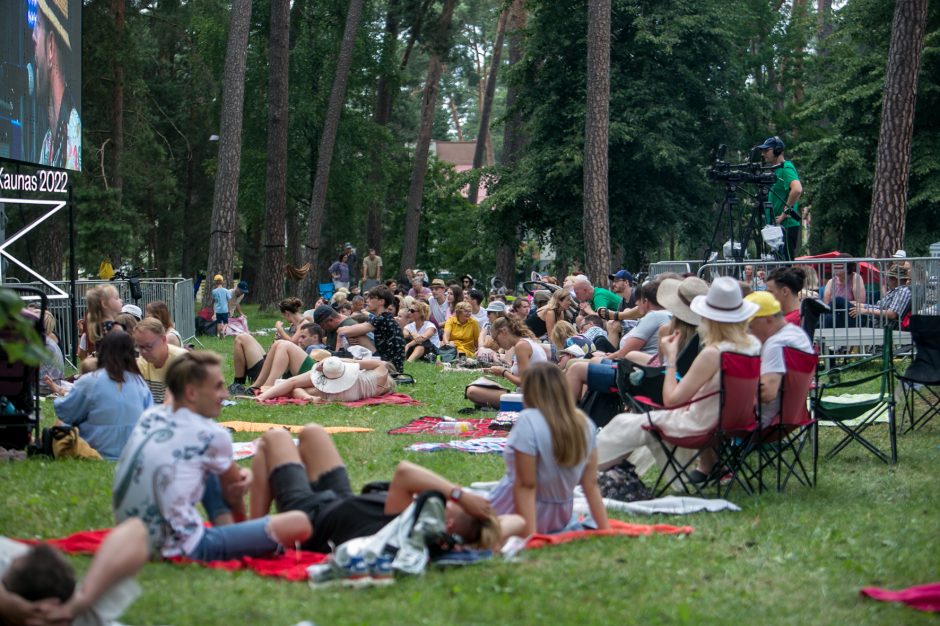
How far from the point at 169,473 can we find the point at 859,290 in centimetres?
1032

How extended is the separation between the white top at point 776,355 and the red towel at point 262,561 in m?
3.52

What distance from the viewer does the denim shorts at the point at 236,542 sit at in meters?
5.85

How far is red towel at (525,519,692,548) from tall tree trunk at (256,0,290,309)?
25.9 metres

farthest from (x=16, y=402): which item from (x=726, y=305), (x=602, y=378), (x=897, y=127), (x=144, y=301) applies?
(x=897, y=127)

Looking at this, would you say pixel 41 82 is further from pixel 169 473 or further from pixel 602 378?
pixel 169 473

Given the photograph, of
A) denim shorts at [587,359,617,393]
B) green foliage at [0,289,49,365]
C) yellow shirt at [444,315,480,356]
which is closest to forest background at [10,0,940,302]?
yellow shirt at [444,315,480,356]

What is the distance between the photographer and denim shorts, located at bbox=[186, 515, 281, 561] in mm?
5852

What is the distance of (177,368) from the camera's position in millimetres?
5836

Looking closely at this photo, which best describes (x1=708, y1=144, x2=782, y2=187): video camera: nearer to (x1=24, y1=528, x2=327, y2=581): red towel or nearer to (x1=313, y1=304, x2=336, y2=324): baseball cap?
(x1=313, y1=304, x2=336, y2=324): baseball cap

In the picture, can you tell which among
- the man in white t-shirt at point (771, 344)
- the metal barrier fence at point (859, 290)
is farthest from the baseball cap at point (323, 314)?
the man in white t-shirt at point (771, 344)

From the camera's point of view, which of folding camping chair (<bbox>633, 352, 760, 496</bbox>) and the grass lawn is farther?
folding camping chair (<bbox>633, 352, 760, 496</bbox>)

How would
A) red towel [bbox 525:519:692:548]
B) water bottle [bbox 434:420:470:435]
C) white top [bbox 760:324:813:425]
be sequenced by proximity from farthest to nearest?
water bottle [bbox 434:420:470:435] → white top [bbox 760:324:813:425] → red towel [bbox 525:519:692:548]

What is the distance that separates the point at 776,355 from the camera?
8.07 m

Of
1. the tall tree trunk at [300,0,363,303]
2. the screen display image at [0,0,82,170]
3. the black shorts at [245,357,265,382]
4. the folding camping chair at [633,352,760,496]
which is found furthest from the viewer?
the tall tree trunk at [300,0,363,303]
